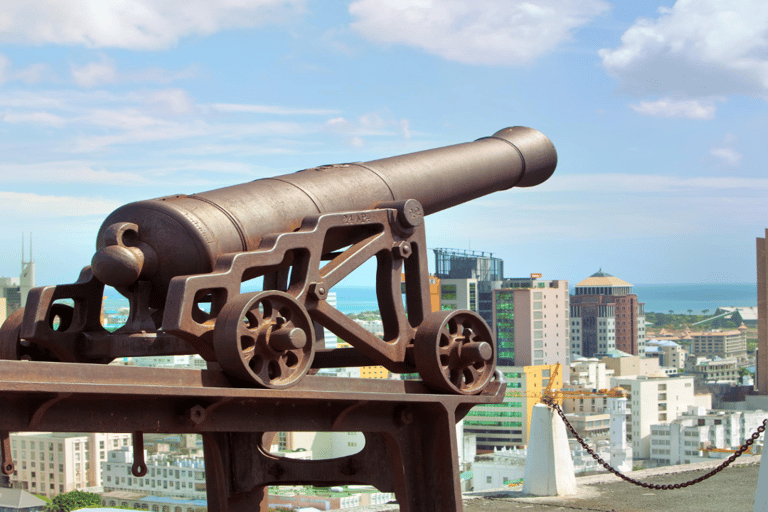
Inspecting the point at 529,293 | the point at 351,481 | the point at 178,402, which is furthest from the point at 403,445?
the point at 529,293

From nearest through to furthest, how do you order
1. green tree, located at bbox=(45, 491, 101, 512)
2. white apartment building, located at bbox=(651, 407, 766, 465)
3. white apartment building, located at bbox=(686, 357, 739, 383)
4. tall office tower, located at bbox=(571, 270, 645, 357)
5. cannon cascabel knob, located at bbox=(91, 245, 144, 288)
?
cannon cascabel knob, located at bbox=(91, 245, 144, 288)
green tree, located at bbox=(45, 491, 101, 512)
white apartment building, located at bbox=(651, 407, 766, 465)
white apartment building, located at bbox=(686, 357, 739, 383)
tall office tower, located at bbox=(571, 270, 645, 357)

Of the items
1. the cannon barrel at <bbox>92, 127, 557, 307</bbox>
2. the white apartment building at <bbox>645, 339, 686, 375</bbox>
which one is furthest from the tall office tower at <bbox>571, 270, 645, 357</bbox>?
the cannon barrel at <bbox>92, 127, 557, 307</bbox>

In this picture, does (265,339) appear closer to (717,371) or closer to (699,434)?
(699,434)

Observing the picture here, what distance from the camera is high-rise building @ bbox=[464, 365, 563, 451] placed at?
112688 mm

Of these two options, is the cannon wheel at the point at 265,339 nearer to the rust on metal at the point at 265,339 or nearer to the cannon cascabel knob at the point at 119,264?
the rust on metal at the point at 265,339

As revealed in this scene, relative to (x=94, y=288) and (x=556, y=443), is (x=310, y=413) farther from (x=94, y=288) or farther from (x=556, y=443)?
(x=556, y=443)

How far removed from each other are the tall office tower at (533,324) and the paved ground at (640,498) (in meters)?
121

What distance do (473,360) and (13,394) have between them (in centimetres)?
219

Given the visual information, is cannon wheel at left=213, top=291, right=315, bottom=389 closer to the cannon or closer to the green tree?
the cannon

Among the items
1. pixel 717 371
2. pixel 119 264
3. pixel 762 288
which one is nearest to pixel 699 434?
pixel 762 288

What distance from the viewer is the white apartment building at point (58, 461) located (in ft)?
299

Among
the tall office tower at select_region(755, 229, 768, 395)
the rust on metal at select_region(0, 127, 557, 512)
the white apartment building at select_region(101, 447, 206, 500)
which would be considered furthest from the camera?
the tall office tower at select_region(755, 229, 768, 395)

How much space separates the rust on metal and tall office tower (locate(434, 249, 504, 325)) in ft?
433

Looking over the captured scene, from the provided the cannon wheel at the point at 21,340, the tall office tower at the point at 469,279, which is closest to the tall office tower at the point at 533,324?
the tall office tower at the point at 469,279
